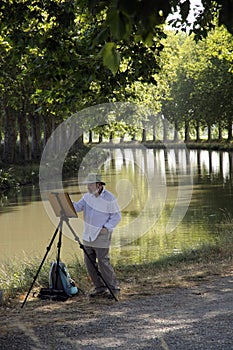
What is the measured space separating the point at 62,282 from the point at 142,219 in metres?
13.5

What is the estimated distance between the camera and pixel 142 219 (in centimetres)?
2352

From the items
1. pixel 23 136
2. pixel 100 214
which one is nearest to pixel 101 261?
pixel 100 214

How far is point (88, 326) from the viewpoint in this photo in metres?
8.04

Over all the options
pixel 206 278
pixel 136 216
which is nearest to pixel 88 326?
pixel 206 278

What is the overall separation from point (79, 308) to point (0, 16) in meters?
6.35

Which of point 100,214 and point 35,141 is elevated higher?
point 35,141

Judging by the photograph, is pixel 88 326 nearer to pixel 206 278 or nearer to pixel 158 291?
pixel 158 291

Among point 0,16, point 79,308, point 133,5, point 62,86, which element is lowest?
point 79,308

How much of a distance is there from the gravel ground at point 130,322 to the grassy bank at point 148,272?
0.61 metres

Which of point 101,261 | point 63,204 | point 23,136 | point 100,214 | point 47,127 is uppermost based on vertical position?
point 47,127

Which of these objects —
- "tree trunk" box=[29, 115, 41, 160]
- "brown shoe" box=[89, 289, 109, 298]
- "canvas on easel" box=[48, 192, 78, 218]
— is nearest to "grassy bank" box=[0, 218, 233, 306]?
"brown shoe" box=[89, 289, 109, 298]

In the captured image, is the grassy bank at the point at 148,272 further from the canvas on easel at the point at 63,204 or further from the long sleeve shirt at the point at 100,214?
the canvas on easel at the point at 63,204

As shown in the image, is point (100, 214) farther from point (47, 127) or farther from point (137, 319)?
point (47, 127)

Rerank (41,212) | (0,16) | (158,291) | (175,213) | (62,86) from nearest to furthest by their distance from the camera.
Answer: (158,291), (0,16), (62,86), (175,213), (41,212)
